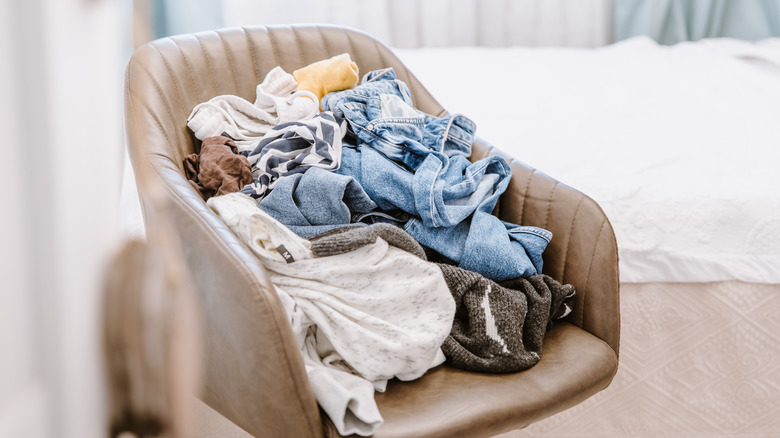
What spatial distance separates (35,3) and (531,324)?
93 cm

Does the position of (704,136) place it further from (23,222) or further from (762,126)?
(23,222)

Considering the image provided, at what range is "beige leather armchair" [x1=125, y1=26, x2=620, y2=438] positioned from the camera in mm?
824

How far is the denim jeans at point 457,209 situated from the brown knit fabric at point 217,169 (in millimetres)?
179

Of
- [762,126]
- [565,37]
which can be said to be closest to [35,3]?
[762,126]

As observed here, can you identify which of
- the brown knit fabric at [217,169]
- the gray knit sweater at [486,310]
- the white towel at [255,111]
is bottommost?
the gray knit sweater at [486,310]

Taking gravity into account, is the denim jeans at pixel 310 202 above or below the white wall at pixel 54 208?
below

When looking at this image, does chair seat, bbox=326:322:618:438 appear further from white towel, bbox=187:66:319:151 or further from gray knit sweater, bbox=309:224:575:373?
white towel, bbox=187:66:319:151

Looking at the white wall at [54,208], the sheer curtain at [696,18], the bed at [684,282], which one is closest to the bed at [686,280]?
the bed at [684,282]

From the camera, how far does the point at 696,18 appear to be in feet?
9.43

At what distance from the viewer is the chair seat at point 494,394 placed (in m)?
0.87

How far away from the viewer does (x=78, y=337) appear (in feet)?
0.78

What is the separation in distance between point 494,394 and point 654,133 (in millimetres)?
951

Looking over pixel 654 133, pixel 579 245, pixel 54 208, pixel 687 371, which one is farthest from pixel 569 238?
pixel 54 208

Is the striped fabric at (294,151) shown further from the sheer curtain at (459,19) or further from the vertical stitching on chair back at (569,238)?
the sheer curtain at (459,19)
